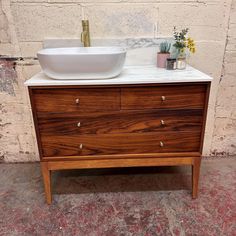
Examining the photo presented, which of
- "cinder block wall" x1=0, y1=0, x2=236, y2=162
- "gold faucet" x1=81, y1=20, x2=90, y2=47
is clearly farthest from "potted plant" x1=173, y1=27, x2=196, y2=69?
"gold faucet" x1=81, y1=20, x2=90, y2=47

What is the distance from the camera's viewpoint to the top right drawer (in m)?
1.20

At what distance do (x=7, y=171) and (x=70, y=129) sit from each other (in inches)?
34.9

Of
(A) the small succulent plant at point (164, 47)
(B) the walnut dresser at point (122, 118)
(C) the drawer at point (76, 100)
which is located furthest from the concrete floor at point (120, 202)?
(A) the small succulent plant at point (164, 47)

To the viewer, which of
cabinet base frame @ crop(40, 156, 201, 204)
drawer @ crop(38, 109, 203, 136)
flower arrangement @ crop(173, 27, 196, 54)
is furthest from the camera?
flower arrangement @ crop(173, 27, 196, 54)

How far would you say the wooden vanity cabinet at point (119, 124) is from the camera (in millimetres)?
1196

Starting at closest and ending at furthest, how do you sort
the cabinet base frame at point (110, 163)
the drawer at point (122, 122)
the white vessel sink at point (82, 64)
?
the white vessel sink at point (82, 64), the drawer at point (122, 122), the cabinet base frame at point (110, 163)

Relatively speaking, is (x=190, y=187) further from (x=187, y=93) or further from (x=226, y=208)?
(x=187, y=93)

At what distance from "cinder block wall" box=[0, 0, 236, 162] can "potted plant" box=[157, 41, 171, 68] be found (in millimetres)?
107

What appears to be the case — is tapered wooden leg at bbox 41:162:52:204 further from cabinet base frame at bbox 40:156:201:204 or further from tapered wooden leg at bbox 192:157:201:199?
tapered wooden leg at bbox 192:157:201:199

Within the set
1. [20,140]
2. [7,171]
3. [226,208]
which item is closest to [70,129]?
[20,140]

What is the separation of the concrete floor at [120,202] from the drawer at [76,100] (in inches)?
25.4

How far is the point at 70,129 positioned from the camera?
4.13ft

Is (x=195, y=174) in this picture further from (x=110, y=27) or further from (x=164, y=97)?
(x=110, y=27)

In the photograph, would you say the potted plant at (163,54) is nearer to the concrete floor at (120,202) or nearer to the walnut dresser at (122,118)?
the walnut dresser at (122,118)
